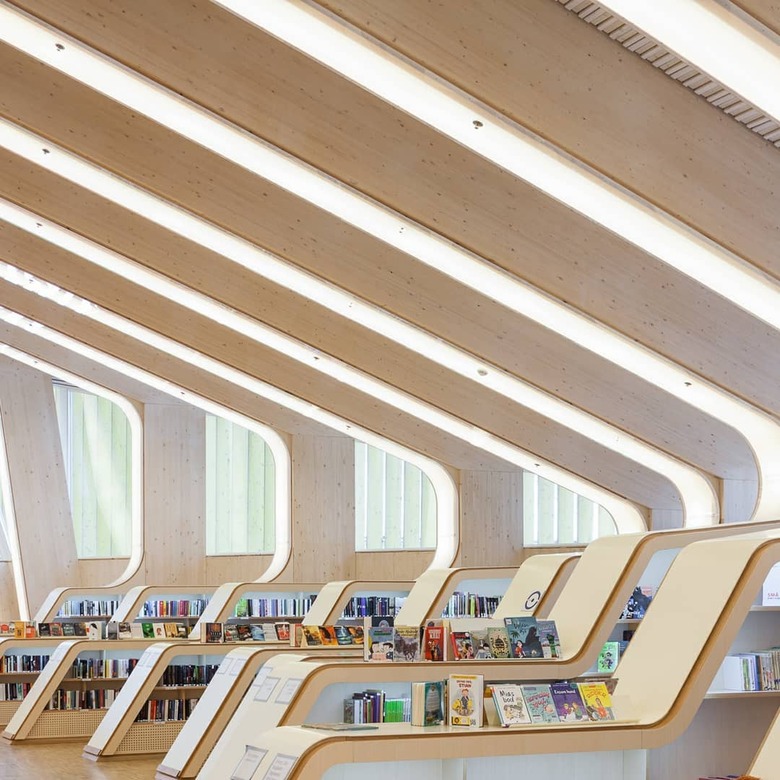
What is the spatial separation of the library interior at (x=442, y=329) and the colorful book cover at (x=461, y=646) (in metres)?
0.03

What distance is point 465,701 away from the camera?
6.76 metres

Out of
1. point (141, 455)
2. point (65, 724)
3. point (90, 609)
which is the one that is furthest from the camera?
point (141, 455)

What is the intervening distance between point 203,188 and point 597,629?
14.5ft

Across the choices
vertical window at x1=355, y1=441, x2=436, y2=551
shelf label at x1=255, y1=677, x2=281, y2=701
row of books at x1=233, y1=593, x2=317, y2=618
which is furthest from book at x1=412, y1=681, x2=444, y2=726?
vertical window at x1=355, y1=441, x2=436, y2=551

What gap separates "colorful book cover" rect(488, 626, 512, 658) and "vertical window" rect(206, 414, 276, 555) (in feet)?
42.2

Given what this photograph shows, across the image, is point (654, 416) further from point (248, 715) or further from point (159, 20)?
point (159, 20)

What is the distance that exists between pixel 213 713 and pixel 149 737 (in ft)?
7.20

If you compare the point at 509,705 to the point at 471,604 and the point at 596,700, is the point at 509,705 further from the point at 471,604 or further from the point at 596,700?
the point at 471,604

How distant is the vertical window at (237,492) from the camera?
21609 millimetres

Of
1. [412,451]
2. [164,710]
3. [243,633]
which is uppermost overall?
[412,451]

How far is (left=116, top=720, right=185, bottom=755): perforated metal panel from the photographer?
12.1 m

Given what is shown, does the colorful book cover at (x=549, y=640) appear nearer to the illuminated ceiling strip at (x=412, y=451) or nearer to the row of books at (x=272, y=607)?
the illuminated ceiling strip at (x=412, y=451)

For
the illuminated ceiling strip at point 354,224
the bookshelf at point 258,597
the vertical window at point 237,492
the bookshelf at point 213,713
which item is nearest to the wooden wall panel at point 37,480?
the vertical window at point 237,492

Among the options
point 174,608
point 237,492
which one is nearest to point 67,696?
point 174,608
